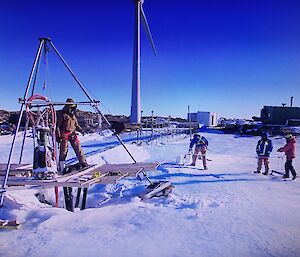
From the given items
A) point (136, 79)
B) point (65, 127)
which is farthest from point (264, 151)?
point (136, 79)

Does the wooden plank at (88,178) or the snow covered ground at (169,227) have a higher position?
the wooden plank at (88,178)

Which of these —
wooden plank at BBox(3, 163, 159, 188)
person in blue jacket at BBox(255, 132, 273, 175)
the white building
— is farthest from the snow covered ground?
the white building

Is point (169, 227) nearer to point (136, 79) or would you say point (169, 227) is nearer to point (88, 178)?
point (88, 178)

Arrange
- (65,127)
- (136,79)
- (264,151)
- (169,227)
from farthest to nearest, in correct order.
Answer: (136,79) < (264,151) < (65,127) < (169,227)

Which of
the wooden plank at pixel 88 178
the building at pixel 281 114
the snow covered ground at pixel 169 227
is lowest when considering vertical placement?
the snow covered ground at pixel 169 227

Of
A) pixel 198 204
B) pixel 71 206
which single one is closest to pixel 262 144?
pixel 198 204

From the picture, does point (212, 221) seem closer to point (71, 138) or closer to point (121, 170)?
point (121, 170)

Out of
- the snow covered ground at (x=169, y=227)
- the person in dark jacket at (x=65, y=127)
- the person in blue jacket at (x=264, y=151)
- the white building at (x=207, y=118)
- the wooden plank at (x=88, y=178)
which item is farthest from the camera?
the white building at (x=207, y=118)

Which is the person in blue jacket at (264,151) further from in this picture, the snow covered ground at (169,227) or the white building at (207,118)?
the white building at (207,118)

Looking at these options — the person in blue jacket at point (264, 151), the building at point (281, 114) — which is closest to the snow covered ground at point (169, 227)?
the person in blue jacket at point (264, 151)

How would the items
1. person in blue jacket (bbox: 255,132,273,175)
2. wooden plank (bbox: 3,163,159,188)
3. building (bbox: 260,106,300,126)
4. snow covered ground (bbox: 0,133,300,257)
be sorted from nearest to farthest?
1. snow covered ground (bbox: 0,133,300,257)
2. wooden plank (bbox: 3,163,159,188)
3. person in blue jacket (bbox: 255,132,273,175)
4. building (bbox: 260,106,300,126)

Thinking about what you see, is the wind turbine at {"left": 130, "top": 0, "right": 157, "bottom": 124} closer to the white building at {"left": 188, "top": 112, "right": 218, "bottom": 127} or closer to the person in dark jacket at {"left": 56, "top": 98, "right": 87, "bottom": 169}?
the person in dark jacket at {"left": 56, "top": 98, "right": 87, "bottom": 169}

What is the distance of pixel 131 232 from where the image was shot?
461cm

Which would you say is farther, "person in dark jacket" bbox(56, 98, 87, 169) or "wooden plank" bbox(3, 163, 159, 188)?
"person in dark jacket" bbox(56, 98, 87, 169)
